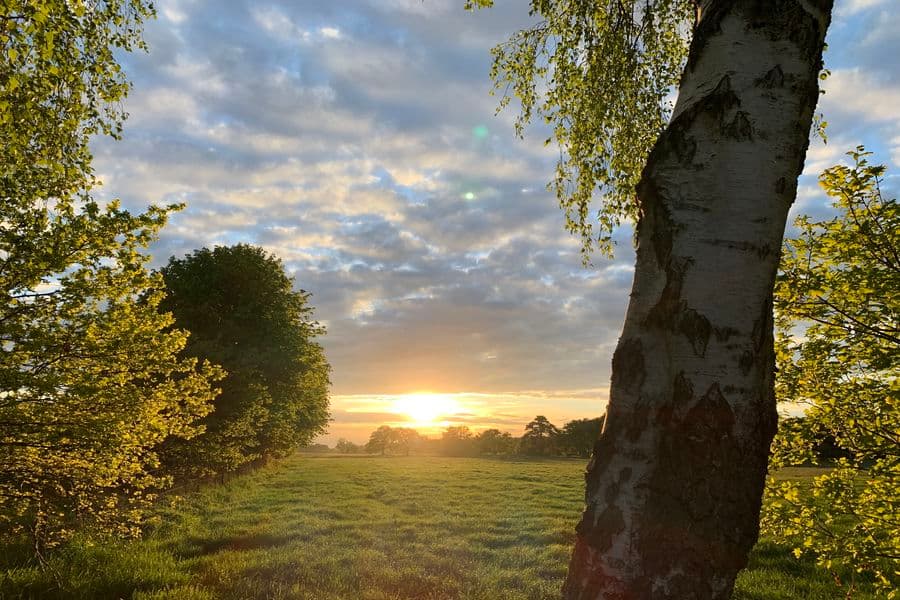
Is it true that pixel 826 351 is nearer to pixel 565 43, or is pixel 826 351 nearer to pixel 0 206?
pixel 565 43

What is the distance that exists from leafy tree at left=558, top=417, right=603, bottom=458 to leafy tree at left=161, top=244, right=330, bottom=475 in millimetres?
58213

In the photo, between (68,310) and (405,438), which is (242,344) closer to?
(68,310)

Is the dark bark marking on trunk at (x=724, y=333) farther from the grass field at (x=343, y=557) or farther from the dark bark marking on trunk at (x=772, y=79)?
the grass field at (x=343, y=557)

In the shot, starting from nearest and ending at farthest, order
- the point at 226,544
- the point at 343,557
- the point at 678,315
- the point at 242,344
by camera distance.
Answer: the point at 678,315, the point at 343,557, the point at 226,544, the point at 242,344

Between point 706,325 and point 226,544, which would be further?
point 226,544

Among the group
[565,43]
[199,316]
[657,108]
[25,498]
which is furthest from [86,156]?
[199,316]

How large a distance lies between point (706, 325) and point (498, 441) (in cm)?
9208

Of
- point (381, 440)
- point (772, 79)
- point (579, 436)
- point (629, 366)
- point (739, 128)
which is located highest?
point (772, 79)

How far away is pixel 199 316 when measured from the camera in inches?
966

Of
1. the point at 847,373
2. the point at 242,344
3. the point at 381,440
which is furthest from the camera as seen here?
the point at 381,440

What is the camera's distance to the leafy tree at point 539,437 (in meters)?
85.3

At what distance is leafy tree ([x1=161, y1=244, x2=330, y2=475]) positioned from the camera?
70.0ft

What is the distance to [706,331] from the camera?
2242 mm

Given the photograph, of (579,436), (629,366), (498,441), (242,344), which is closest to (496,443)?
(498,441)
